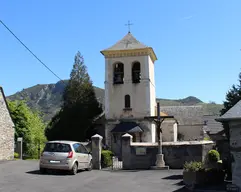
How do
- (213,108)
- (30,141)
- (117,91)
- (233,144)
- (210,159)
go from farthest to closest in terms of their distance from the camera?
Result: 1. (213,108)
2. (117,91)
3. (30,141)
4. (210,159)
5. (233,144)

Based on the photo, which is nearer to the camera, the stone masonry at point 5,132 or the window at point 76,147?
the window at point 76,147

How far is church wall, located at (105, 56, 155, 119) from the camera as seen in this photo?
40125 mm

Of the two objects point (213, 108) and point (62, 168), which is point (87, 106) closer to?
point (62, 168)

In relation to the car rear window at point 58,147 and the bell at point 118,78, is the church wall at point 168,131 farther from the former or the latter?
the car rear window at point 58,147

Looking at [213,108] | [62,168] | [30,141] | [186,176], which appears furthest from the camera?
[213,108]

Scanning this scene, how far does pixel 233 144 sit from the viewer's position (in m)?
10.2

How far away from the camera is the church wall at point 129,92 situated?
132 feet

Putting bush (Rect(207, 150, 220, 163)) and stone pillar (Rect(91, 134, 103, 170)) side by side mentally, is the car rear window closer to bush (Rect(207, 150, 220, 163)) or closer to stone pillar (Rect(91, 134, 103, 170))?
stone pillar (Rect(91, 134, 103, 170))

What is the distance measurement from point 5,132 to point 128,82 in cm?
1810

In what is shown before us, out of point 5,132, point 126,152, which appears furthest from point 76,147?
point 5,132

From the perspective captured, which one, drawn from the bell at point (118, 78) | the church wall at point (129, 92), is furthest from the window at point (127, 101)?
the bell at point (118, 78)

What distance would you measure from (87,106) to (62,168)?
3047 cm

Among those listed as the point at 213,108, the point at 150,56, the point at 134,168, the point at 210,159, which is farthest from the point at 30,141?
the point at 213,108

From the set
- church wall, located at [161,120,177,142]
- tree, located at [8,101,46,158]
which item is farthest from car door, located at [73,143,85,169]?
church wall, located at [161,120,177,142]
